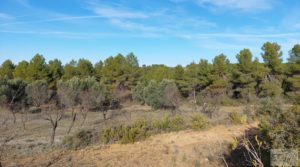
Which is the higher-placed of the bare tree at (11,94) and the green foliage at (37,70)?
the green foliage at (37,70)

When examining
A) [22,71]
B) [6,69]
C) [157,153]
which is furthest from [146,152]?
[6,69]

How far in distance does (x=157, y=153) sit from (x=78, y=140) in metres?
4.97

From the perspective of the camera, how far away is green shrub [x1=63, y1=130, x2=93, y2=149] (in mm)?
15275

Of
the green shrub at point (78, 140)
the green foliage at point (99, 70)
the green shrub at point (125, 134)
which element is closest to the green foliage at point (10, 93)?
the green foliage at point (99, 70)

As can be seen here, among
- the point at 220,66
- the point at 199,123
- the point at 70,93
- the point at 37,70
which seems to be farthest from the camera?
the point at 37,70

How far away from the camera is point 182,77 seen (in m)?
36.9

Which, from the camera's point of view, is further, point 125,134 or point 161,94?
point 161,94

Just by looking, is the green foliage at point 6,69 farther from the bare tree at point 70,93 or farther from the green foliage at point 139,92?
the green foliage at point 139,92

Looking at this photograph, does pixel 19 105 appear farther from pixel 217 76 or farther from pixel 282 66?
pixel 282 66

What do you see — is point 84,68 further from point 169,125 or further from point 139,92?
point 169,125

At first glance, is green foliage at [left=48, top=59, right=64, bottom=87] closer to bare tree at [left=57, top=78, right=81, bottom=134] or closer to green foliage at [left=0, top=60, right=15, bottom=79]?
bare tree at [left=57, top=78, right=81, bottom=134]

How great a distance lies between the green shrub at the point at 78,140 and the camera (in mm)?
15275

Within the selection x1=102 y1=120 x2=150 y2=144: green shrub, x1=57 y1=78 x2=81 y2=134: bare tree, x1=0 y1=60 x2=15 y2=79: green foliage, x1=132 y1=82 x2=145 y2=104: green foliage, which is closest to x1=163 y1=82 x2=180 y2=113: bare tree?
x1=132 y1=82 x2=145 y2=104: green foliage

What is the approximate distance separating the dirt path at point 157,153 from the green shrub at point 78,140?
0.92 metres
